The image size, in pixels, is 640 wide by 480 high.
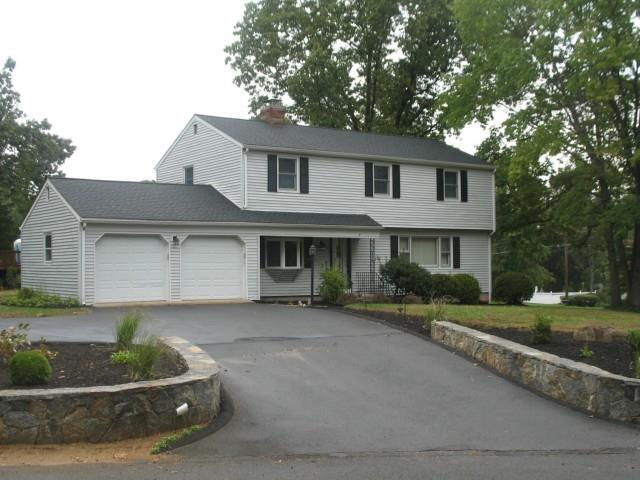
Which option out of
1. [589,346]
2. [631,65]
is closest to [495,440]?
[589,346]

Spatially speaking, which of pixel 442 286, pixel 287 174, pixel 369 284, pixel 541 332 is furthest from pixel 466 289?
pixel 541 332

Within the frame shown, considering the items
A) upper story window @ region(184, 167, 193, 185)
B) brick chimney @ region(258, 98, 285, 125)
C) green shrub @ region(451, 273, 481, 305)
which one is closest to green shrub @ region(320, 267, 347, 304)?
green shrub @ region(451, 273, 481, 305)

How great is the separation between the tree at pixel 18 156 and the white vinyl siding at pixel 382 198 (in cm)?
1956

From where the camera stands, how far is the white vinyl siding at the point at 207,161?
24.7 metres

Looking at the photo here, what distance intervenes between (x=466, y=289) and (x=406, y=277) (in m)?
3.49

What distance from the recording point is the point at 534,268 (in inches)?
2667

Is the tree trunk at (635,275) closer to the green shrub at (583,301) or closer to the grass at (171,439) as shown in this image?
the green shrub at (583,301)

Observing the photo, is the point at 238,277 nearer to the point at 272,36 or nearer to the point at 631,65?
the point at 631,65

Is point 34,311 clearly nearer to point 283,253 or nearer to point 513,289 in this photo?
point 283,253

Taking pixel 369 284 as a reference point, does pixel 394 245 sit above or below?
above

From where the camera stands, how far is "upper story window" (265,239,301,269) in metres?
25.0

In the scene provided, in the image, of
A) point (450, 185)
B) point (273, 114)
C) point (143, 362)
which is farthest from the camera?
point (450, 185)

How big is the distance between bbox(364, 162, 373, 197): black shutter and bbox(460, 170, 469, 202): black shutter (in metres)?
4.72

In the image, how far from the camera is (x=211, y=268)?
22438mm
